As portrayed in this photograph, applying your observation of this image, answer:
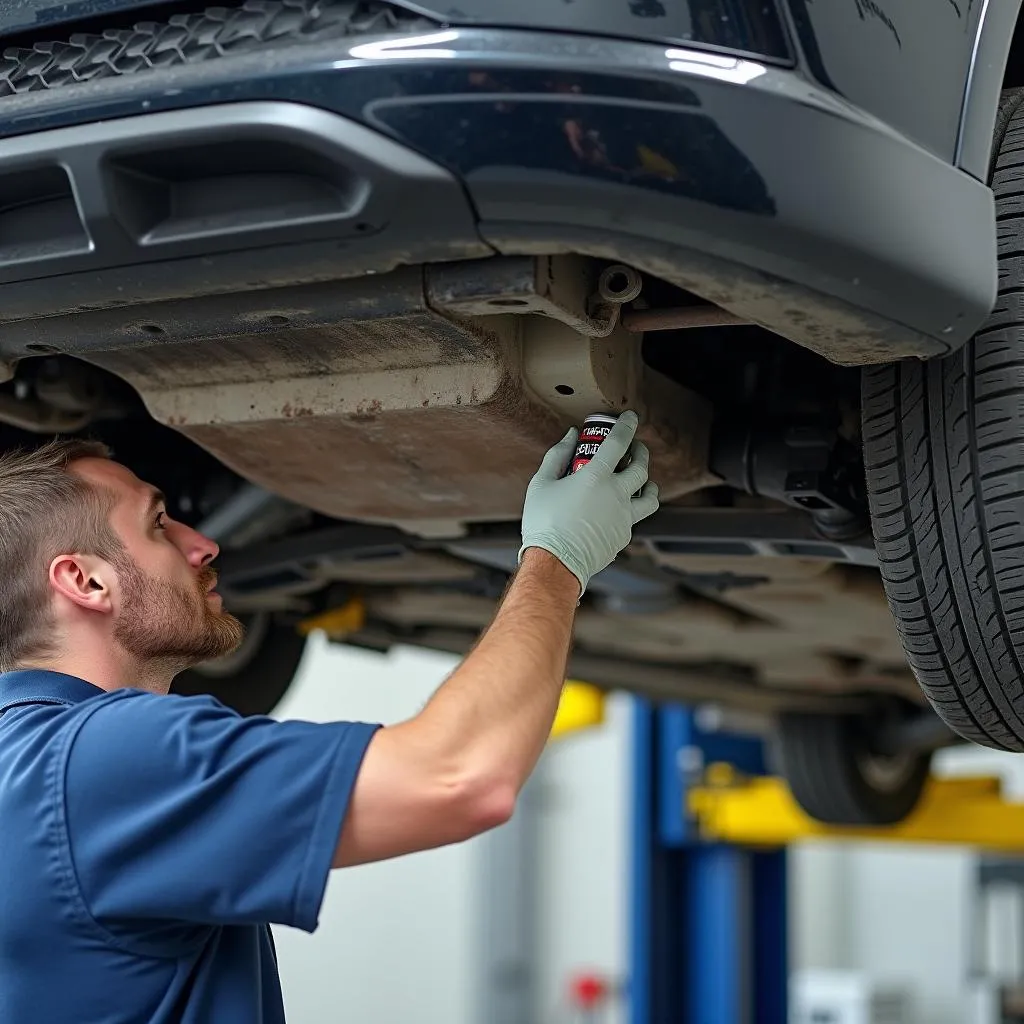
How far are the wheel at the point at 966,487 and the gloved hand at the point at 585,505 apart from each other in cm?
29

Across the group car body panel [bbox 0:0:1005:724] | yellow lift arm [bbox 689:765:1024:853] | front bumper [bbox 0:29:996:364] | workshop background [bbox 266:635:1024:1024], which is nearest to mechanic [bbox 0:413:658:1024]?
car body panel [bbox 0:0:1005:724]

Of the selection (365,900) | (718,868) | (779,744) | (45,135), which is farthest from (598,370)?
(365,900)

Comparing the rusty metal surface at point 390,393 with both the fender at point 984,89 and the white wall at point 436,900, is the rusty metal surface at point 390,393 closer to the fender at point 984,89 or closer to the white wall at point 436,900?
the fender at point 984,89

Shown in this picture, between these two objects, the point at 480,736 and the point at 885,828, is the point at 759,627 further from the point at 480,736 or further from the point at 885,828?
the point at 885,828

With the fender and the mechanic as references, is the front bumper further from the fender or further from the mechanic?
the mechanic

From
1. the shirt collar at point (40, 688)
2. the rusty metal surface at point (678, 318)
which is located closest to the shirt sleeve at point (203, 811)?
the shirt collar at point (40, 688)

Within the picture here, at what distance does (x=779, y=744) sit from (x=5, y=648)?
284 cm

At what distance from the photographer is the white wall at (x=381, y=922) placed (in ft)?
28.5

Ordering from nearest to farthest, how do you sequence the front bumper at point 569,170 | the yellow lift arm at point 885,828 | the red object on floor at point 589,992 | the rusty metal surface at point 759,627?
the front bumper at point 569,170 < the rusty metal surface at point 759,627 < the yellow lift arm at point 885,828 < the red object on floor at point 589,992

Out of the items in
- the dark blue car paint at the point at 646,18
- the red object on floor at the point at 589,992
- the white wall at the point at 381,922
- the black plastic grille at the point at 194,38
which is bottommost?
the red object on floor at the point at 589,992

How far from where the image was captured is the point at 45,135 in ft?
4.42

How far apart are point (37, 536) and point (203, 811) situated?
496 mm

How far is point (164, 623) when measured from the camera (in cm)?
167

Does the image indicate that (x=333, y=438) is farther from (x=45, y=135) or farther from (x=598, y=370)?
(x=45, y=135)
